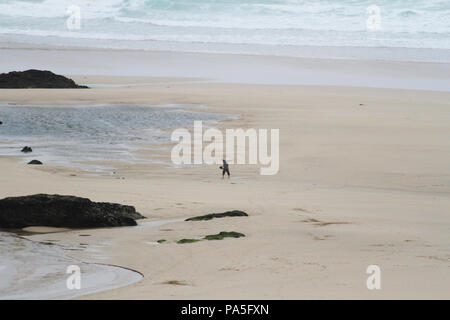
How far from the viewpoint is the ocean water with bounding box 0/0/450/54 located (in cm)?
4309

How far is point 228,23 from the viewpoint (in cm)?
5194

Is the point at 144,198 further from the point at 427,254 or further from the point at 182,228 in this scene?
the point at 427,254

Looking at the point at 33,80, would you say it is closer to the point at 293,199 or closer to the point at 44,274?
the point at 293,199

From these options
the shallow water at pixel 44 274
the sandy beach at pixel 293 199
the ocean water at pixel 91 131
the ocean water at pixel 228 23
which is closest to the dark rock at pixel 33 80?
the sandy beach at pixel 293 199

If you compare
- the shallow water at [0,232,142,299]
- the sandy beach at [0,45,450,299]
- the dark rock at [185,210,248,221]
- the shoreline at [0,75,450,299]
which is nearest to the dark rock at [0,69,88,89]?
the sandy beach at [0,45,450,299]

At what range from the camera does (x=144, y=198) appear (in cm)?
1128

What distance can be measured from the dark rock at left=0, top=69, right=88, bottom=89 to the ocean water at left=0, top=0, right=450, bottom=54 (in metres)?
15.3

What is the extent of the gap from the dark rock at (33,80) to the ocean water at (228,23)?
15.3m

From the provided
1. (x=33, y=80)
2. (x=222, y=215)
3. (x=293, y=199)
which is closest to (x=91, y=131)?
(x=293, y=199)

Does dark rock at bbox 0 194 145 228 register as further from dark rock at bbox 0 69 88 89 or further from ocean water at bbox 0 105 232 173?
dark rock at bbox 0 69 88 89

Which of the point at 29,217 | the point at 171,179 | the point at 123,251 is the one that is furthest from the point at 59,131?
the point at 123,251

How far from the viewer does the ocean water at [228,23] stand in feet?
141

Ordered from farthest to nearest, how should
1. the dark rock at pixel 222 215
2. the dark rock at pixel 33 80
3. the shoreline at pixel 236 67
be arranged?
the shoreline at pixel 236 67
the dark rock at pixel 33 80
the dark rock at pixel 222 215

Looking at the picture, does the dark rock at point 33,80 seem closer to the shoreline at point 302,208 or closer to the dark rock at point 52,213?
A: the shoreline at point 302,208
